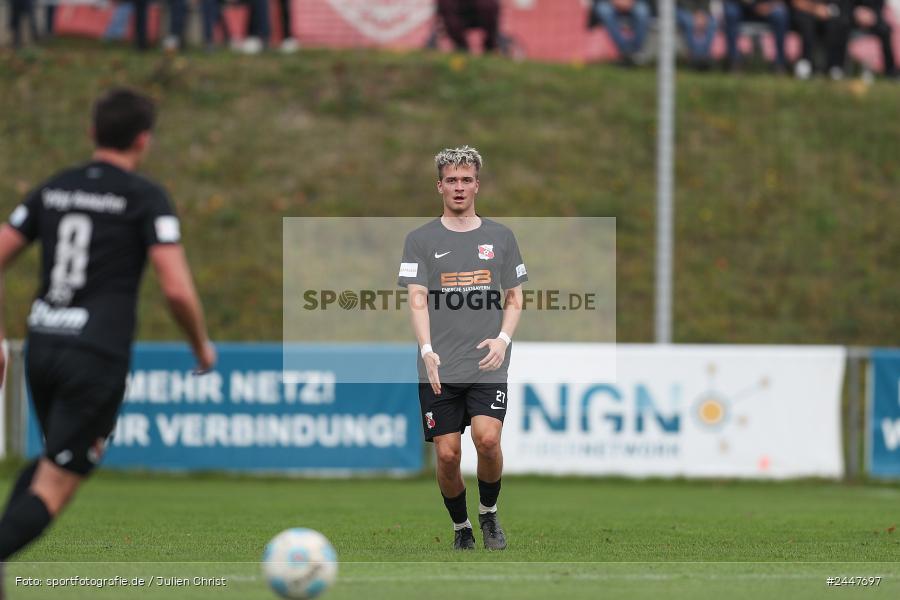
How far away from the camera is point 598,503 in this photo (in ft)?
45.2

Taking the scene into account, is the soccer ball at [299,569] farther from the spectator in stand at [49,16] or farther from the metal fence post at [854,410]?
the spectator in stand at [49,16]

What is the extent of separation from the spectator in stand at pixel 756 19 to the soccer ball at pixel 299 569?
2192 cm

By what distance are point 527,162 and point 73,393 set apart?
64.9 ft

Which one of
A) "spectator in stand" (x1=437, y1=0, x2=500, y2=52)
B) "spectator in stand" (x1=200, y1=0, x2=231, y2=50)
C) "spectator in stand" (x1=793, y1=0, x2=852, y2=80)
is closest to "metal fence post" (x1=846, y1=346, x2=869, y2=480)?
"spectator in stand" (x1=793, y1=0, x2=852, y2=80)

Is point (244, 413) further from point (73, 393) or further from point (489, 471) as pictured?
point (73, 393)

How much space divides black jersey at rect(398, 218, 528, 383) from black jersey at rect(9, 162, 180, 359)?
291 centimetres

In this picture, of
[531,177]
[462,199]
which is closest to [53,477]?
[462,199]

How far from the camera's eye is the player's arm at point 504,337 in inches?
339

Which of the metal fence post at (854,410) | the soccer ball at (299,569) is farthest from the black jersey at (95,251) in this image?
the metal fence post at (854,410)

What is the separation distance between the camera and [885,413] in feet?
55.3

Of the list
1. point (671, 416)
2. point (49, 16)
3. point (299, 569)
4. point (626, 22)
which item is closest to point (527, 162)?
point (626, 22)

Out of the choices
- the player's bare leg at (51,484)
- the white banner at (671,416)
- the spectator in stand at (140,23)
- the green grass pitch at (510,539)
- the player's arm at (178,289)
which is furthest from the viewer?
the spectator in stand at (140,23)

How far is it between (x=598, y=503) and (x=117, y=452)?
618cm

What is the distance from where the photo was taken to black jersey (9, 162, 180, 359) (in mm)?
5938
